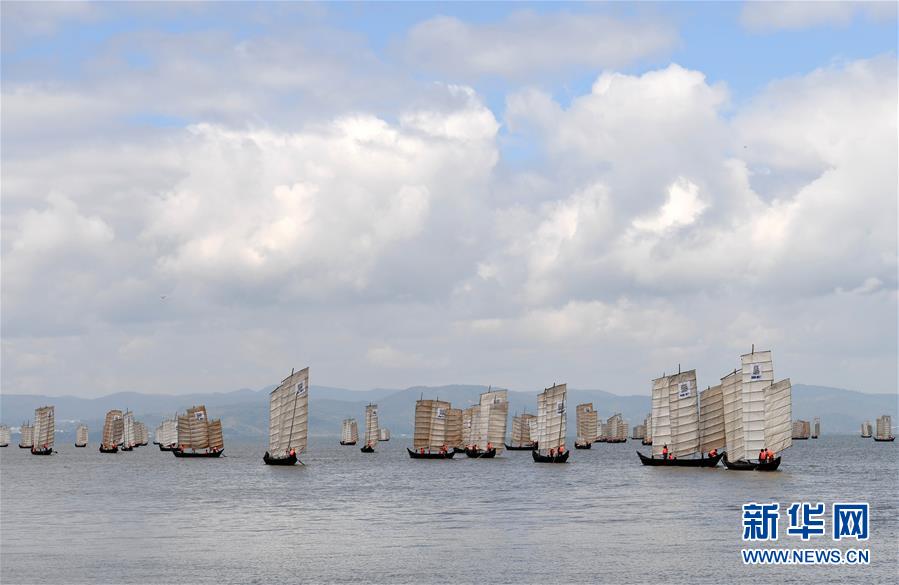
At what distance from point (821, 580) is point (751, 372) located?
2475 inches

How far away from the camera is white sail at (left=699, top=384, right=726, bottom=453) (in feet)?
393

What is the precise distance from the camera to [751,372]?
357 feet

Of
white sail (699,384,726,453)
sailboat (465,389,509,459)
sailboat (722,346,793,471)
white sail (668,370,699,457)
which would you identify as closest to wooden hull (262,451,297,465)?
sailboat (465,389,509,459)

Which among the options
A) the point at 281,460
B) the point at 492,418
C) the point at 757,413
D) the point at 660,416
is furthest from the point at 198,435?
the point at 757,413

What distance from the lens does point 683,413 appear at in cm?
12344

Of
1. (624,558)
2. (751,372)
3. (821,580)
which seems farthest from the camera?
(751,372)

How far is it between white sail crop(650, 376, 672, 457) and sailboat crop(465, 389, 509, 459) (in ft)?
135

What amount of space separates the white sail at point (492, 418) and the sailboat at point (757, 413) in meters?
61.6

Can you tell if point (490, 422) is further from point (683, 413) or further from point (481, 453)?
point (683, 413)

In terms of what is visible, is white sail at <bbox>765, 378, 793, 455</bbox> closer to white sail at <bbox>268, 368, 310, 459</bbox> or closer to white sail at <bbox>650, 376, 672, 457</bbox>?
white sail at <bbox>650, 376, 672, 457</bbox>

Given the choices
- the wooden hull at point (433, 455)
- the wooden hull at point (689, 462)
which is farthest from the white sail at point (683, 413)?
the wooden hull at point (433, 455)

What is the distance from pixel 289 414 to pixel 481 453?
47281 mm

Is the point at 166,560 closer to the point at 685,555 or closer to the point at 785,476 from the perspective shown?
the point at 685,555

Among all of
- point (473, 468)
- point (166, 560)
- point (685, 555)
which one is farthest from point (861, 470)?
point (166, 560)
